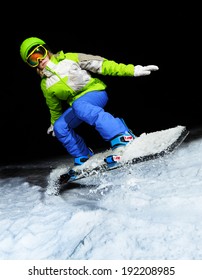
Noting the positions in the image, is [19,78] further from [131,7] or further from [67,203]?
[67,203]

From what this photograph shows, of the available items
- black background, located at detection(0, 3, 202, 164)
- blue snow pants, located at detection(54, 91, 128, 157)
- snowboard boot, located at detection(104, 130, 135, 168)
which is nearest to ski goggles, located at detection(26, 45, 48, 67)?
blue snow pants, located at detection(54, 91, 128, 157)

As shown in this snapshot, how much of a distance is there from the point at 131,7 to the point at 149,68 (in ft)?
18.0

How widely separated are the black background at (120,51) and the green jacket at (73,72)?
3.76 meters

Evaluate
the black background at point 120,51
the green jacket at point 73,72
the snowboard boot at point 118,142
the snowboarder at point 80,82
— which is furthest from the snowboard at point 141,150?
the black background at point 120,51

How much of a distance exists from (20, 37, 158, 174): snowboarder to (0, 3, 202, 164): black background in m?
3.72

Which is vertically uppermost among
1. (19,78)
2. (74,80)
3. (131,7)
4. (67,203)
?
→ (131,7)

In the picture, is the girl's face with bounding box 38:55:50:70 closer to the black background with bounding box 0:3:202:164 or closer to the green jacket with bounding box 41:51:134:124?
the green jacket with bounding box 41:51:134:124

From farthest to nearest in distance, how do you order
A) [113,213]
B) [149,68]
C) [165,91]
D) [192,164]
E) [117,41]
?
[117,41], [165,91], [149,68], [192,164], [113,213]

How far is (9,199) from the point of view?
11.8ft

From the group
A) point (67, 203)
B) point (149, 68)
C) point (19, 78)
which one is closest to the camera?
point (67, 203)

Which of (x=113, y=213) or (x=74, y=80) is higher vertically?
(x=74, y=80)

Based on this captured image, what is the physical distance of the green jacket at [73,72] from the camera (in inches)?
139

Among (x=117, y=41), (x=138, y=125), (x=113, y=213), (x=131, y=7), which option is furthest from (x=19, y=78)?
(x=113, y=213)

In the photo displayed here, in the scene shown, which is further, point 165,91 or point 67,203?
point 165,91
